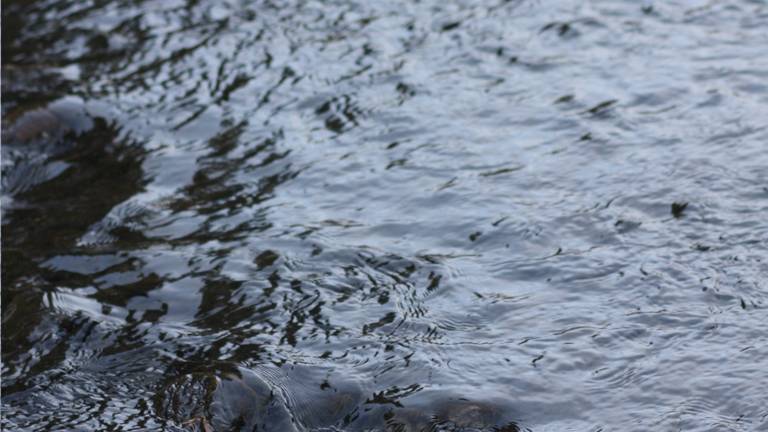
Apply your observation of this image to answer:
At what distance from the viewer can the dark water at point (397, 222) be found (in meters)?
5.92

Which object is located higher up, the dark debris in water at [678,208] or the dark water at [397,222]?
the dark water at [397,222]

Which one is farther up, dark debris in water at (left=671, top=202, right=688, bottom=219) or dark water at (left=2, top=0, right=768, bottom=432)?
dark water at (left=2, top=0, right=768, bottom=432)

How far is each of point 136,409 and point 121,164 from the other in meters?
A: 3.91

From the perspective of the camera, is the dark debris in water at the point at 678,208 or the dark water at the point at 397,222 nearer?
the dark water at the point at 397,222

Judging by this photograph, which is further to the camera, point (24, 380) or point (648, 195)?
point (648, 195)

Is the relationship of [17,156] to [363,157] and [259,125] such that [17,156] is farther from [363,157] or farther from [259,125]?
[363,157]

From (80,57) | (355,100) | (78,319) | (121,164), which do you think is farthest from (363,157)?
(80,57)

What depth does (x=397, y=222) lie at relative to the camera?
7828 millimetres

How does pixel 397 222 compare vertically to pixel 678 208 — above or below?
above

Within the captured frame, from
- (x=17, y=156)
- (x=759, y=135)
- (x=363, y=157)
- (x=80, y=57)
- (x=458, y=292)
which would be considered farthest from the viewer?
(x=80, y=57)

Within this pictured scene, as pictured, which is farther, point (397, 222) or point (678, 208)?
point (397, 222)

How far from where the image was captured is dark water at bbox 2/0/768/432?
233 inches

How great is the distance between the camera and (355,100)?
32.9 feet

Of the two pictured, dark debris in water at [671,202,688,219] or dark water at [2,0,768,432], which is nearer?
dark water at [2,0,768,432]
